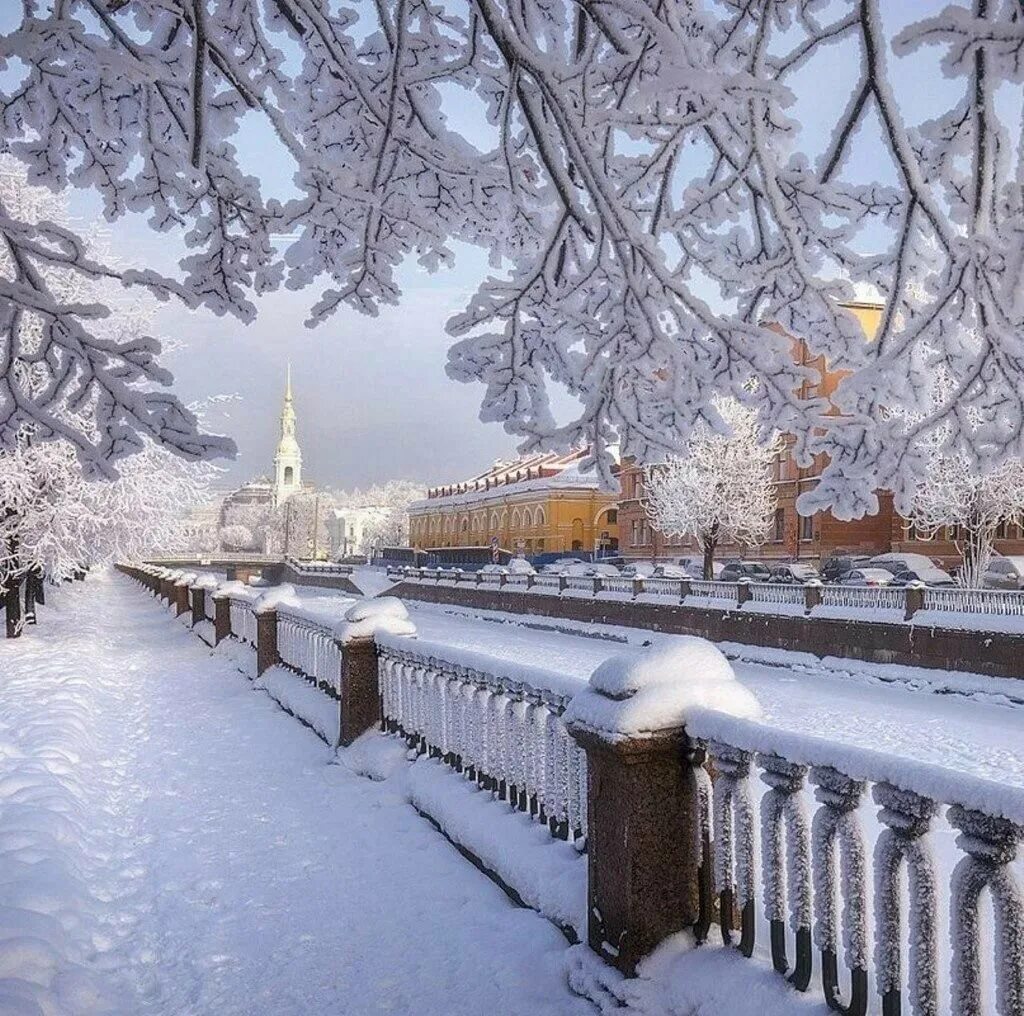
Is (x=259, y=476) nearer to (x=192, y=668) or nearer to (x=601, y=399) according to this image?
(x=192, y=668)

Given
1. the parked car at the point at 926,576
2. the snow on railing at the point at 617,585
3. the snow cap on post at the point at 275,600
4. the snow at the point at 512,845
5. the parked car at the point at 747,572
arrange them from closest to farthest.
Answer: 1. the snow at the point at 512,845
2. the snow cap on post at the point at 275,600
3. the parked car at the point at 926,576
4. the snow on railing at the point at 617,585
5. the parked car at the point at 747,572

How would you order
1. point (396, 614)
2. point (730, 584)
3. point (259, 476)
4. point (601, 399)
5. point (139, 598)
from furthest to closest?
point (259, 476)
point (139, 598)
point (730, 584)
point (396, 614)
point (601, 399)

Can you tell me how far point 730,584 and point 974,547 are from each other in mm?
9224

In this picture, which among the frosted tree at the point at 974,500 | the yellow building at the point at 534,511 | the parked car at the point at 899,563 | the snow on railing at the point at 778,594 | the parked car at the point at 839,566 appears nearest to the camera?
the snow on railing at the point at 778,594

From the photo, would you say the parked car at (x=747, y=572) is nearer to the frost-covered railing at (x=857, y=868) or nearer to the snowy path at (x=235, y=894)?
the snowy path at (x=235, y=894)

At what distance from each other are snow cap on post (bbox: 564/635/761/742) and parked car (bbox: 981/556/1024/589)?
84.7 ft

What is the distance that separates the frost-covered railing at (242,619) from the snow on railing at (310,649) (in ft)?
6.78

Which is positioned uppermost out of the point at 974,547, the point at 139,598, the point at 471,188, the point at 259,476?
the point at 259,476

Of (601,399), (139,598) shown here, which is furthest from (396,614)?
(139,598)

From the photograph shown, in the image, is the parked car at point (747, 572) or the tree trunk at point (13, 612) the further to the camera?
the parked car at point (747, 572)

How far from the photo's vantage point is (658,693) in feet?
11.4

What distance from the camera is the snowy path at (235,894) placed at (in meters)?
3.56

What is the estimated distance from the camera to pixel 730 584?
939 inches

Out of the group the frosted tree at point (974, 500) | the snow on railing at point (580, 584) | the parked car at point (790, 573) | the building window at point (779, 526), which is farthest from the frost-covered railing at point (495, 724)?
the building window at point (779, 526)
